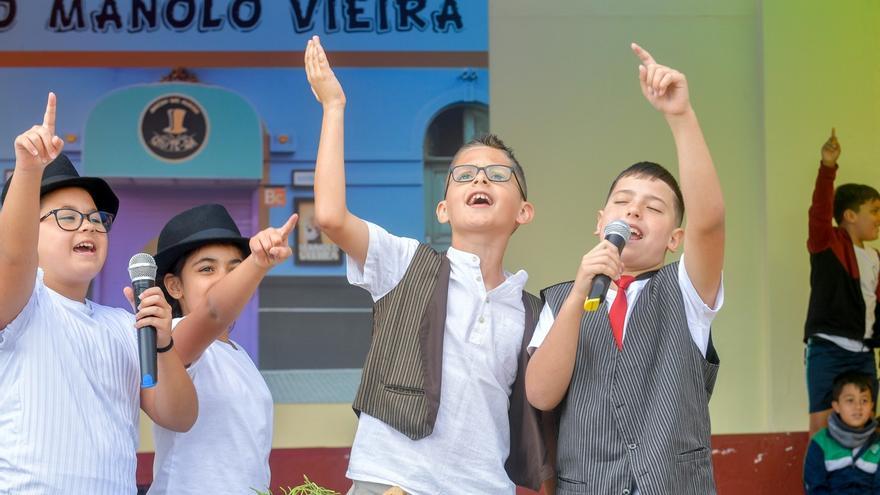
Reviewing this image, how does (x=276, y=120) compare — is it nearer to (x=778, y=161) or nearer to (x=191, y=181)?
(x=191, y=181)

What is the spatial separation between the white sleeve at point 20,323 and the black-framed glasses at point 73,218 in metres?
0.17

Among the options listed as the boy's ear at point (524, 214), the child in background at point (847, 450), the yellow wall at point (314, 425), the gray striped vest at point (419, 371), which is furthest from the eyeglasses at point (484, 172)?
the child in background at point (847, 450)

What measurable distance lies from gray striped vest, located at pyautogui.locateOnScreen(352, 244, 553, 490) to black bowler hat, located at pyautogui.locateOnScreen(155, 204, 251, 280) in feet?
2.03

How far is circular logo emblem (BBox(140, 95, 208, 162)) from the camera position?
5340mm

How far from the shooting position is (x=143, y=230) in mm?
5312

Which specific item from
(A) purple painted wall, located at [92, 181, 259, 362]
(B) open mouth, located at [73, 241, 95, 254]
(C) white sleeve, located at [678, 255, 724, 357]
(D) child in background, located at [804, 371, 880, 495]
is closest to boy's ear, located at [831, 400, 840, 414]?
(D) child in background, located at [804, 371, 880, 495]

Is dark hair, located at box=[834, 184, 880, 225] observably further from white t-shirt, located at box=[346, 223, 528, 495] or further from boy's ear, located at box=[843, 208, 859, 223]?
white t-shirt, located at box=[346, 223, 528, 495]

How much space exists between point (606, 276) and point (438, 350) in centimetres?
48

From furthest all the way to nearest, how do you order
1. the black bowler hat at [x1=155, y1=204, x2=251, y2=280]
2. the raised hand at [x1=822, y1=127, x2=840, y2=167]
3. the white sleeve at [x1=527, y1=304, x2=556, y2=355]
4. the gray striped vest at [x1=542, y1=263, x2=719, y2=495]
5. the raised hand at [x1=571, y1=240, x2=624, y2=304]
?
the raised hand at [x1=822, y1=127, x2=840, y2=167]
the black bowler hat at [x1=155, y1=204, x2=251, y2=280]
the white sleeve at [x1=527, y1=304, x2=556, y2=355]
the gray striped vest at [x1=542, y1=263, x2=719, y2=495]
the raised hand at [x1=571, y1=240, x2=624, y2=304]

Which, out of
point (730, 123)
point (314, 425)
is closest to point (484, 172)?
point (314, 425)

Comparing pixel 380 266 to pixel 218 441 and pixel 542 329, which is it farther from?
pixel 218 441

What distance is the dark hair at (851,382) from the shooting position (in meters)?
5.39

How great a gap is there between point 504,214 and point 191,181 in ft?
9.56

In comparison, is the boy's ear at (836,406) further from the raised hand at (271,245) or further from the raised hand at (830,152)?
the raised hand at (271,245)
